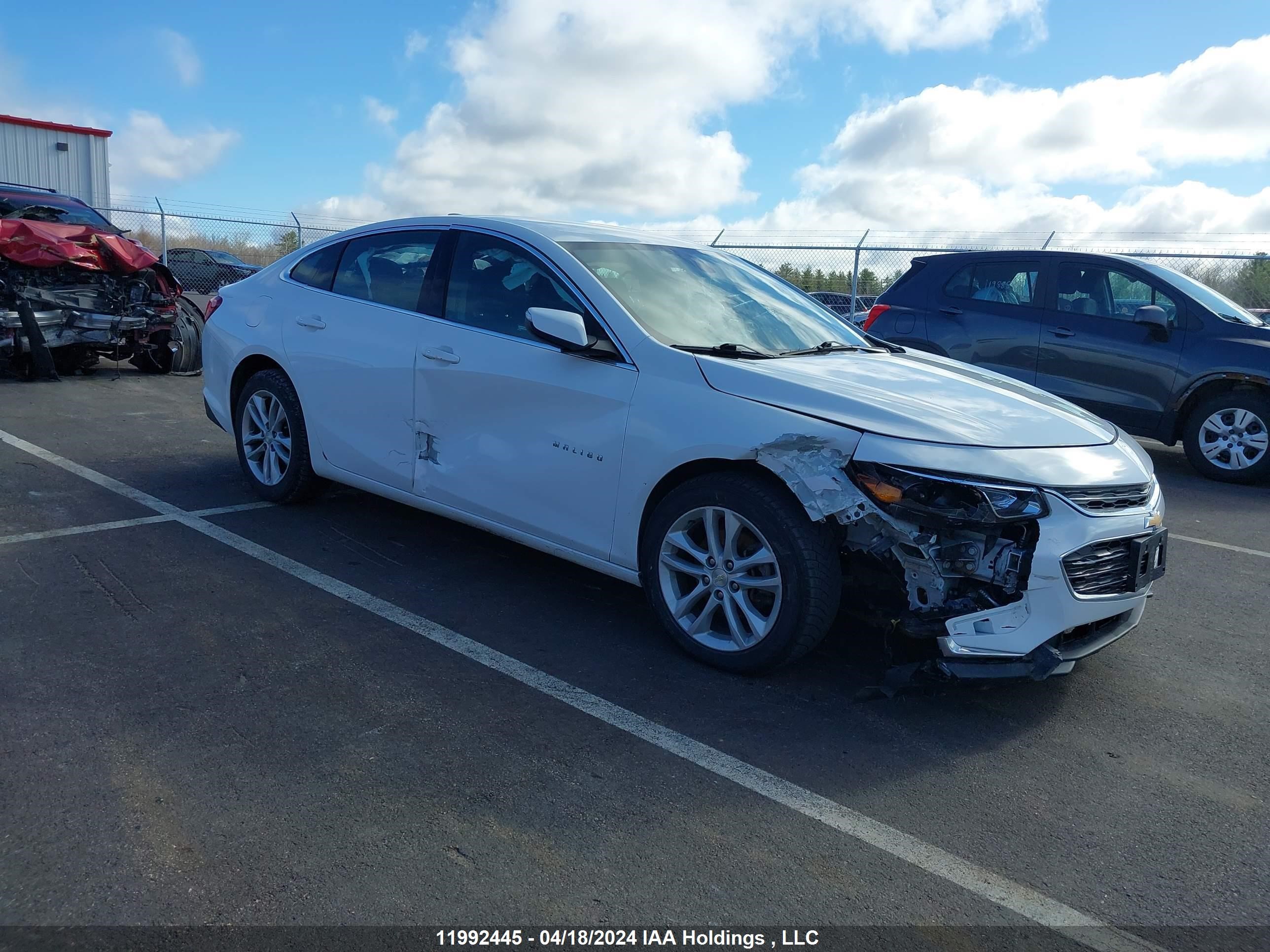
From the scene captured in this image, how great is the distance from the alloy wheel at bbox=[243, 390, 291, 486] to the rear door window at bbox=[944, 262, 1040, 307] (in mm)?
6309

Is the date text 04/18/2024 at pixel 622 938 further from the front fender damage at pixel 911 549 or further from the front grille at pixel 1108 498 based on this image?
the front grille at pixel 1108 498

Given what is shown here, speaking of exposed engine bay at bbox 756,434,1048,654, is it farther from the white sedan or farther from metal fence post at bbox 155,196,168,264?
metal fence post at bbox 155,196,168,264

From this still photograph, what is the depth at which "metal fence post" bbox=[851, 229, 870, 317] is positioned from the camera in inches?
643

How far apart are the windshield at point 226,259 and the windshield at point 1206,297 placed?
65.5 feet

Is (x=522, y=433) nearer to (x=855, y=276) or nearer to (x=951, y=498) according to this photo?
(x=951, y=498)

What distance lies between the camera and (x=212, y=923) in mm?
2328

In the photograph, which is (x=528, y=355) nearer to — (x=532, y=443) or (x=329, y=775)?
(x=532, y=443)

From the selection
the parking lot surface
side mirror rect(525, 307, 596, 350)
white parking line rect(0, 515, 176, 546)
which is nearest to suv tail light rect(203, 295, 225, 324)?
white parking line rect(0, 515, 176, 546)

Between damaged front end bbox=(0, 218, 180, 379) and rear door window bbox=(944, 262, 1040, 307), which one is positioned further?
damaged front end bbox=(0, 218, 180, 379)

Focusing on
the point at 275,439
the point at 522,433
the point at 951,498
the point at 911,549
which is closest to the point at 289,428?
the point at 275,439

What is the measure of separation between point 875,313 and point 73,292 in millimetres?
7606

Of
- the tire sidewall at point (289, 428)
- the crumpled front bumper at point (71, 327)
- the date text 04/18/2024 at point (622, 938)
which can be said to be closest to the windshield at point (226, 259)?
the crumpled front bumper at point (71, 327)

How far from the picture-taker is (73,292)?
969 cm

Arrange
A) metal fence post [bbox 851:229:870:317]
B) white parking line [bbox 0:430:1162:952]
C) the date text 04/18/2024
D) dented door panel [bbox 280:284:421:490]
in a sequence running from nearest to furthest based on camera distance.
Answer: the date text 04/18/2024 < white parking line [bbox 0:430:1162:952] < dented door panel [bbox 280:284:421:490] < metal fence post [bbox 851:229:870:317]
